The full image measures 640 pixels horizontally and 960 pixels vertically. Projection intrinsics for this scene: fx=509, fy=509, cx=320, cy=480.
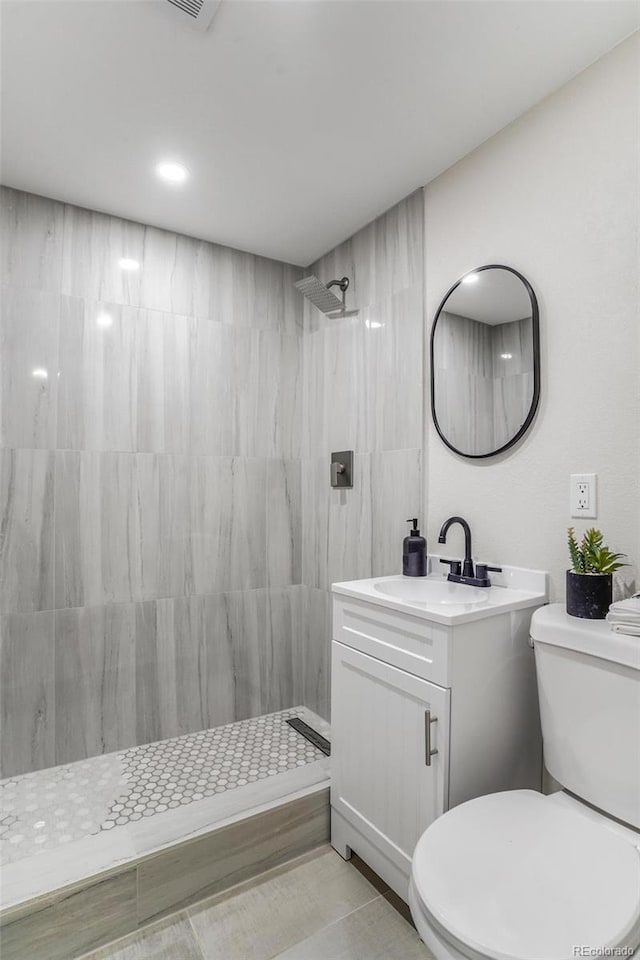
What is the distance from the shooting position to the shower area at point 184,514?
6.18 ft

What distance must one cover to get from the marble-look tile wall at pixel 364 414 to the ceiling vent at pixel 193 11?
3.37ft

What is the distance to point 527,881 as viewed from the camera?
0.96 m

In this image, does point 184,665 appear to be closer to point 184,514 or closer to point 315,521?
point 184,514

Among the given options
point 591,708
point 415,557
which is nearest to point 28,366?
point 415,557

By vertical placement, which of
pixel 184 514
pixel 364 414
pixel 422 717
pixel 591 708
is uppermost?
pixel 364 414

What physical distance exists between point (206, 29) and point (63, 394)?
137cm

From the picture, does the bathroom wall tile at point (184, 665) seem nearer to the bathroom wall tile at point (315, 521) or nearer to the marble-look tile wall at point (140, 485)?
the marble-look tile wall at point (140, 485)

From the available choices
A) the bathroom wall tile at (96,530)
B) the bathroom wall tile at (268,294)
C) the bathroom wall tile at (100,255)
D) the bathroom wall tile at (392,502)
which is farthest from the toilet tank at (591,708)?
the bathroom wall tile at (100,255)

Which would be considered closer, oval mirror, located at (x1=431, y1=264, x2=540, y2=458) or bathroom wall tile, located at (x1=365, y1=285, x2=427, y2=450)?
oval mirror, located at (x1=431, y1=264, x2=540, y2=458)

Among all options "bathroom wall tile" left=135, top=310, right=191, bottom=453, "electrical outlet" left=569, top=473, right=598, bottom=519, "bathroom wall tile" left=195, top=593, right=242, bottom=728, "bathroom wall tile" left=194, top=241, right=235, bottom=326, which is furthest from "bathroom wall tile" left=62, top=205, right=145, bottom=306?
"electrical outlet" left=569, top=473, right=598, bottom=519

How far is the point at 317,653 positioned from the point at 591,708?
1558mm

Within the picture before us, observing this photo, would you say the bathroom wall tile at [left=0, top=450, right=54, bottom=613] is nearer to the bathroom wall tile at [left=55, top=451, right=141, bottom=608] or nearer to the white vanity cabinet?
the bathroom wall tile at [left=55, top=451, right=141, bottom=608]

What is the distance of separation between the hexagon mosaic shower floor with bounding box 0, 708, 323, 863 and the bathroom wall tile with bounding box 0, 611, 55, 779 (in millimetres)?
80

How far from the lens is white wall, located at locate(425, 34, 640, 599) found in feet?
4.52
